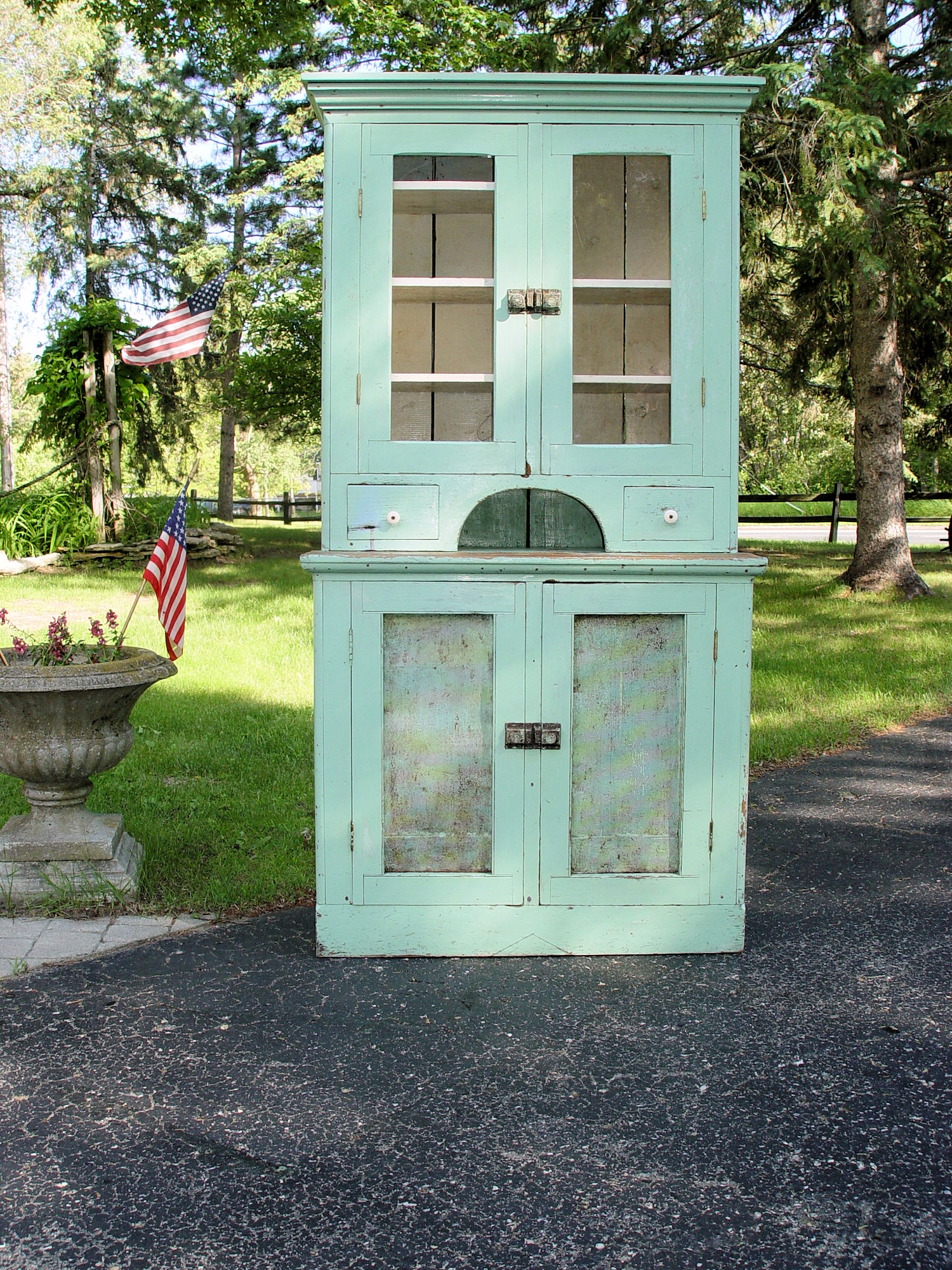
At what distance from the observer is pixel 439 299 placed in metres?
3.76

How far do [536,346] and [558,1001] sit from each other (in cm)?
217

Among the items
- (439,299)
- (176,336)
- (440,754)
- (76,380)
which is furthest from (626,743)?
(76,380)

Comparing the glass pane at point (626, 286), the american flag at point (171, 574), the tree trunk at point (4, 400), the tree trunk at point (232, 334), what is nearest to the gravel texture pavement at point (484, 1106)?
the american flag at point (171, 574)

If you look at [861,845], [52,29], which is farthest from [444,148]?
[52,29]

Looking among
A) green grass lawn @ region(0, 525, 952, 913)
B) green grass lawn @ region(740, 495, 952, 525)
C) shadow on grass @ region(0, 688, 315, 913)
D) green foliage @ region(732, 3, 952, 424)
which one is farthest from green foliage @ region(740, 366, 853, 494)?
shadow on grass @ region(0, 688, 315, 913)

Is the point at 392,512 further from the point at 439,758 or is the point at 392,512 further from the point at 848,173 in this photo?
the point at 848,173

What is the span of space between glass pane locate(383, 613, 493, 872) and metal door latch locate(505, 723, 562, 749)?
7 centimetres

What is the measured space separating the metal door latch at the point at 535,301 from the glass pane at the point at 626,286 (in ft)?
0.39

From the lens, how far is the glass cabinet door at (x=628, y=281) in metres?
3.63

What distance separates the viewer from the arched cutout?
3910 mm

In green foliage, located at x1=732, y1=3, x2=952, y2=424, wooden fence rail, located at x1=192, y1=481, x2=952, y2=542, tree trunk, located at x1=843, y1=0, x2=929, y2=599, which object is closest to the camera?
green foliage, located at x1=732, y1=3, x2=952, y2=424

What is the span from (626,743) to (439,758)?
655mm

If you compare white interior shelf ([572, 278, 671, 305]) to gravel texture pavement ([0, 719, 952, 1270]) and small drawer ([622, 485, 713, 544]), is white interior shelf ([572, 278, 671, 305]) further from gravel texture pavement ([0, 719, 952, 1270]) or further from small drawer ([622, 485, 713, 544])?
gravel texture pavement ([0, 719, 952, 1270])

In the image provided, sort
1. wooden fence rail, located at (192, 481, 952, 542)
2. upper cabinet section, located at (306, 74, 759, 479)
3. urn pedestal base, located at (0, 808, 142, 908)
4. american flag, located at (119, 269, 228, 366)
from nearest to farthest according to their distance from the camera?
upper cabinet section, located at (306, 74, 759, 479)
urn pedestal base, located at (0, 808, 142, 908)
american flag, located at (119, 269, 228, 366)
wooden fence rail, located at (192, 481, 952, 542)
